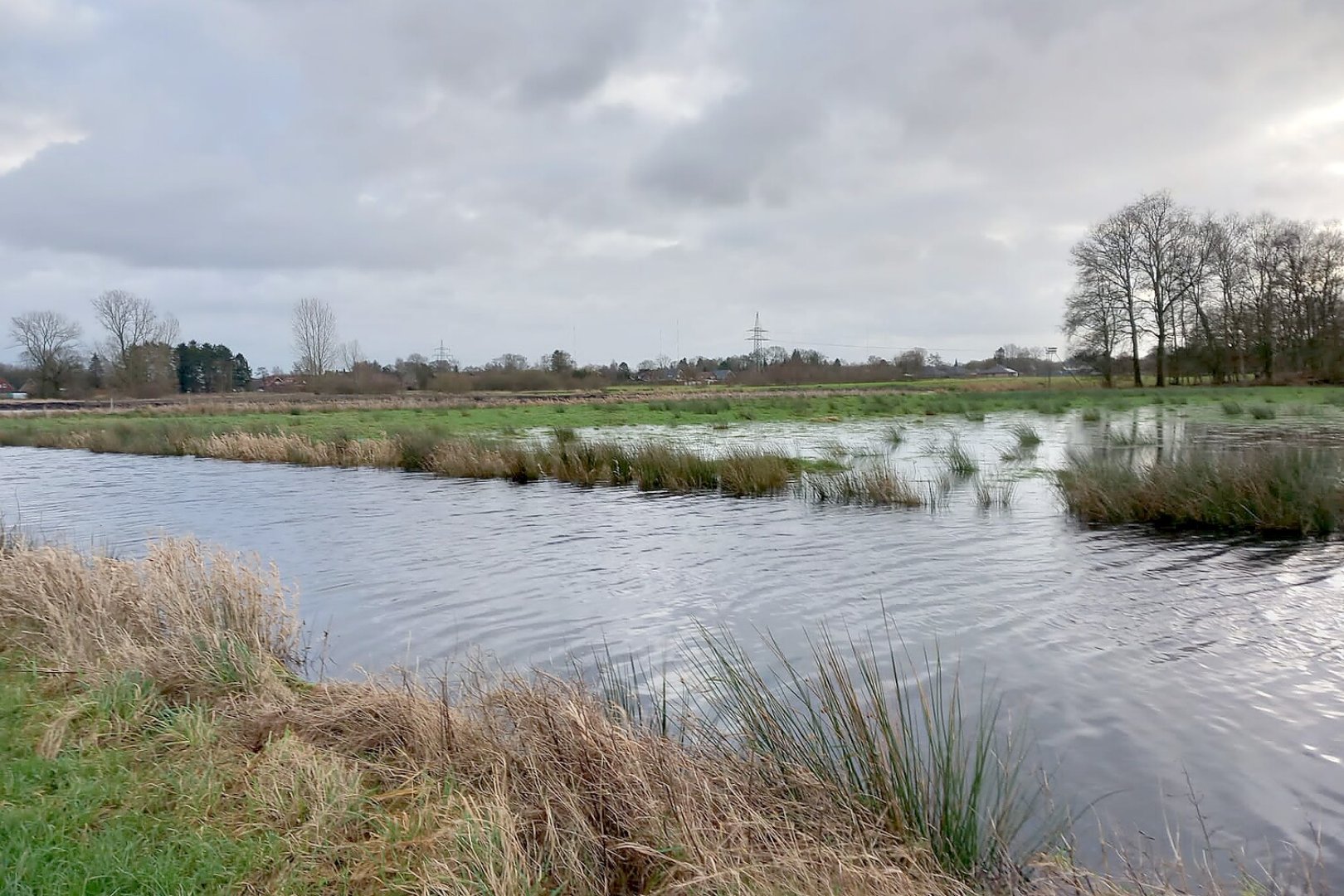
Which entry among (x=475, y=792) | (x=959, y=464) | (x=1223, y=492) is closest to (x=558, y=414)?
(x=959, y=464)

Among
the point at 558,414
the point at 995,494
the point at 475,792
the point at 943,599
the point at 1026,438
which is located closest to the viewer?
the point at 475,792

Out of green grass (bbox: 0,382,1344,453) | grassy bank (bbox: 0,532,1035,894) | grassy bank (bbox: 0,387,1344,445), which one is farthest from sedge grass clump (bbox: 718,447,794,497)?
green grass (bbox: 0,382,1344,453)

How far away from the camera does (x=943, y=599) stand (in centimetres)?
831

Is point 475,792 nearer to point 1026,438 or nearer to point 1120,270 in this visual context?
point 1026,438

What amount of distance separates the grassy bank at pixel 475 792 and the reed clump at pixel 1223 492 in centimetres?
785

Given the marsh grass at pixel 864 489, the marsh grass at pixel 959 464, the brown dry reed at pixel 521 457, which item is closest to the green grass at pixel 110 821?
the marsh grass at pixel 864 489

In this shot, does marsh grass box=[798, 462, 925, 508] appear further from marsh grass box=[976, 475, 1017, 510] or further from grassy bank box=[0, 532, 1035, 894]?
grassy bank box=[0, 532, 1035, 894]

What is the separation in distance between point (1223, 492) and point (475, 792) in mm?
11092

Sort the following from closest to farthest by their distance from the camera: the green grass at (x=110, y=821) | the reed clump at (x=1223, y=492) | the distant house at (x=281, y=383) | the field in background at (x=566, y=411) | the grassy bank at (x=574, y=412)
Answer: the green grass at (x=110, y=821)
the reed clump at (x=1223, y=492)
the grassy bank at (x=574, y=412)
the field in background at (x=566, y=411)
the distant house at (x=281, y=383)

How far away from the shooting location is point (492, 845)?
3219 mm

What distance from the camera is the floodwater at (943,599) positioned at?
190 inches

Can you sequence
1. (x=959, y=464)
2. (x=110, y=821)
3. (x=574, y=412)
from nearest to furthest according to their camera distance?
(x=110, y=821), (x=959, y=464), (x=574, y=412)

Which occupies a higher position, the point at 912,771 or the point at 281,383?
the point at 281,383

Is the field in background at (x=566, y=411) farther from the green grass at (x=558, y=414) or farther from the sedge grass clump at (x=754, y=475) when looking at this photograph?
the sedge grass clump at (x=754, y=475)
